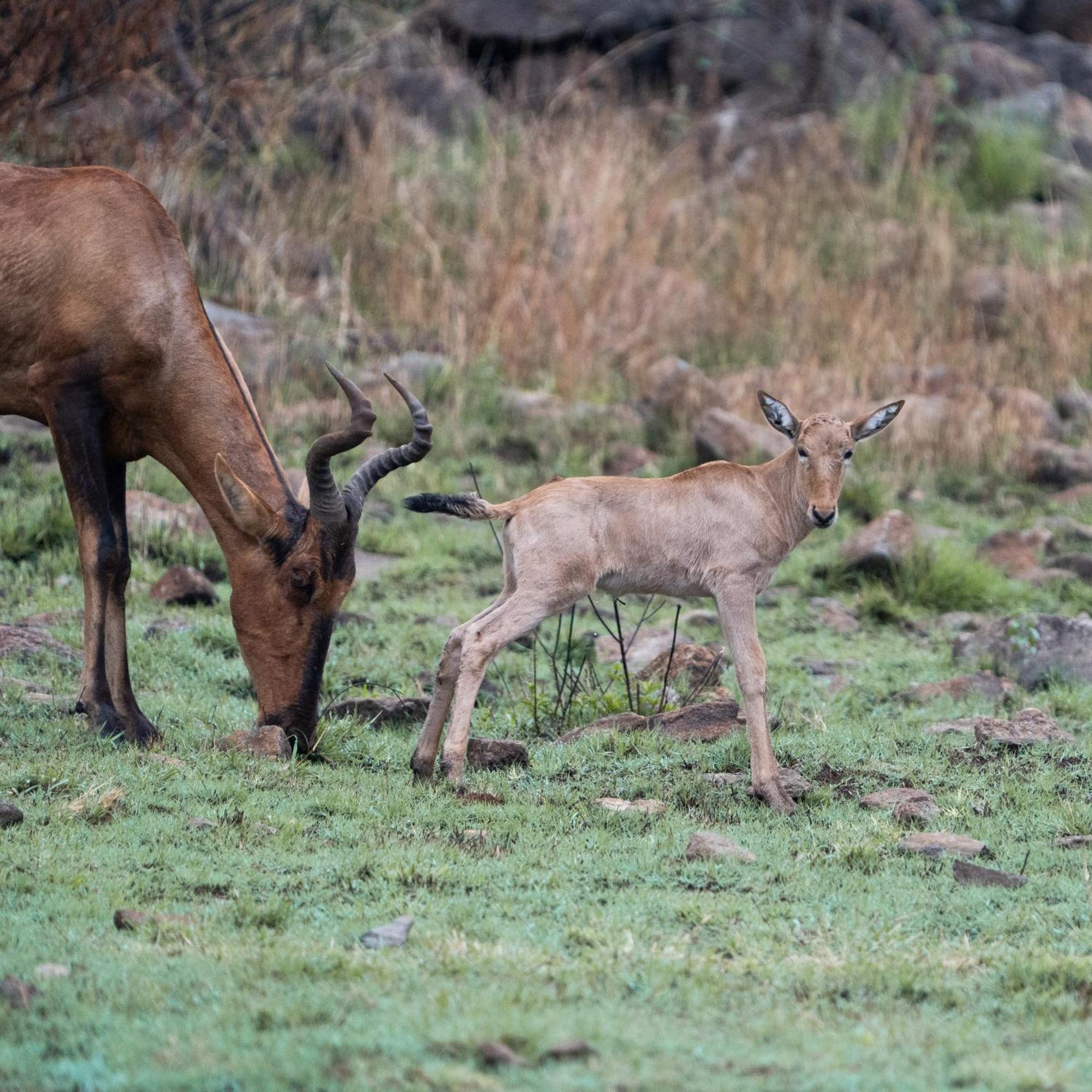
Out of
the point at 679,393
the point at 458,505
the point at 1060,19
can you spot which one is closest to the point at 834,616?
the point at 679,393

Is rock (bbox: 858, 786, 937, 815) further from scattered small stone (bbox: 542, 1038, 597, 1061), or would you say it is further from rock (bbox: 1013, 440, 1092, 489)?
rock (bbox: 1013, 440, 1092, 489)

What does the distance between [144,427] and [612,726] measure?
8.17ft

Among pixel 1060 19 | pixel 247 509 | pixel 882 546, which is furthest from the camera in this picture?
pixel 1060 19

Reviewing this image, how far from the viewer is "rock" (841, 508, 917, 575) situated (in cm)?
1032

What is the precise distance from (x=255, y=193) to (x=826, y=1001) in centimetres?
1308

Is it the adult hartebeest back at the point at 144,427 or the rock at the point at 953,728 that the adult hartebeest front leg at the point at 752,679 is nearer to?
the rock at the point at 953,728

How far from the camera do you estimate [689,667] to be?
26.4 feet

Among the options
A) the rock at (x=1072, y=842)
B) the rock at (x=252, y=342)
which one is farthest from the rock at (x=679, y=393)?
the rock at (x=1072, y=842)

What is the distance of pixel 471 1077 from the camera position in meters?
3.46

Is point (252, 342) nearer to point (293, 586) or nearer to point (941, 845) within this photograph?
point (293, 586)

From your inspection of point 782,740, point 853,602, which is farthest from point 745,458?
point 782,740

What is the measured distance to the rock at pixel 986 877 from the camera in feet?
16.9

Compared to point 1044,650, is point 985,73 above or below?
below

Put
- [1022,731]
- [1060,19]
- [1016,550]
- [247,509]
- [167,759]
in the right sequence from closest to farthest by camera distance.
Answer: [167,759], [247,509], [1022,731], [1016,550], [1060,19]
